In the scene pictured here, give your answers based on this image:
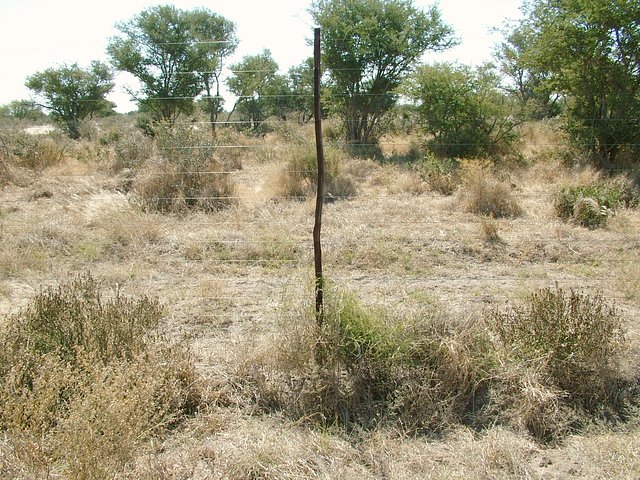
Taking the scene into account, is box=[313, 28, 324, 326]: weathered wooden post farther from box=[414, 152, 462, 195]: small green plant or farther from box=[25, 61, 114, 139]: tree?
box=[25, 61, 114, 139]: tree

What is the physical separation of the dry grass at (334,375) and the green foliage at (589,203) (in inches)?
36.5

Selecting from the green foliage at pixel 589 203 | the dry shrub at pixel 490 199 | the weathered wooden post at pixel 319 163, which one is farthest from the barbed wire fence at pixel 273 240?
the green foliage at pixel 589 203

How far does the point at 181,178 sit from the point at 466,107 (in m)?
6.84

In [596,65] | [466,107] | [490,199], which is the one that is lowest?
[490,199]

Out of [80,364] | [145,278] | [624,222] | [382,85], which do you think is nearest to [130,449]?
[80,364]

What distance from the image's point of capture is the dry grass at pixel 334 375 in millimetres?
2697

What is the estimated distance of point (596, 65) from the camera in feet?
33.2

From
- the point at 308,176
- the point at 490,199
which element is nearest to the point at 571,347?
the point at 490,199

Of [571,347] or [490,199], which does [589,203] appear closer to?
[490,199]

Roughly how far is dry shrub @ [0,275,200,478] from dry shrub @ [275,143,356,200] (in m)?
5.29

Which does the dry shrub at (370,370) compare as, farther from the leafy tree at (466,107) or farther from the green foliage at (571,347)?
the leafy tree at (466,107)

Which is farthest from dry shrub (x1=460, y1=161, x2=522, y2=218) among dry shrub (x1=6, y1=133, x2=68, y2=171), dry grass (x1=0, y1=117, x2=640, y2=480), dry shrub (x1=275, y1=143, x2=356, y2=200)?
dry shrub (x1=6, y1=133, x2=68, y2=171)

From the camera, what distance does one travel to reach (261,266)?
5.92 m

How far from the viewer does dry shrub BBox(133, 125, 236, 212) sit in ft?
27.1
